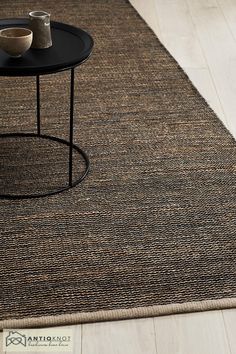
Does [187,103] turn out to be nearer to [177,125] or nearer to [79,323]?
[177,125]

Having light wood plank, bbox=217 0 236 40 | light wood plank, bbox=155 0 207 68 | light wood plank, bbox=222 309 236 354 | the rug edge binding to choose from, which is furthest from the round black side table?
light wood plank, bbox=217 0 236 40

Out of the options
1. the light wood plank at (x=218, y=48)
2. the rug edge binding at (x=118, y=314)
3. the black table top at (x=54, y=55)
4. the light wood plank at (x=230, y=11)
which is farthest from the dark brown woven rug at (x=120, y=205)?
the light wood plank at (x=230, y=11)

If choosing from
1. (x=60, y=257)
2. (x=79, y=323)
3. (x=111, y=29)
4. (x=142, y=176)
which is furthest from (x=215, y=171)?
(x=111, y=29)

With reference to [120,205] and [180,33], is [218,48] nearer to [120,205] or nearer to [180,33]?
[180,33]

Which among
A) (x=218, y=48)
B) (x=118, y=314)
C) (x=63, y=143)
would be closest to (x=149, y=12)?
(x=218, y=48)

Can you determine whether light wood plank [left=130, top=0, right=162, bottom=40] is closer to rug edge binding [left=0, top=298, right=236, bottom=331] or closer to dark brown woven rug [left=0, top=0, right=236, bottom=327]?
dark brown woven rug [left=0, top=0, right=236, bottom=327]

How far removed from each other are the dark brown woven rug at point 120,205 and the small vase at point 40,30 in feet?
1.42

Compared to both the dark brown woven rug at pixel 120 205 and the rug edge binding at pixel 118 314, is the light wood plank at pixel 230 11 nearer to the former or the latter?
the dark brown woven rug at pixel 120 205

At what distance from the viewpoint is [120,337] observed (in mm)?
1633

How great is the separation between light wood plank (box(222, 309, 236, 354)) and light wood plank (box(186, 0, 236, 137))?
95 cm

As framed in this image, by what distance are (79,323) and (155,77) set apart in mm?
1506

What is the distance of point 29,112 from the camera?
103 inches

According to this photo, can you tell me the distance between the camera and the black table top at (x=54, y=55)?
1854 mm

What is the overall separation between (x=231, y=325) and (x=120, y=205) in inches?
21.7
